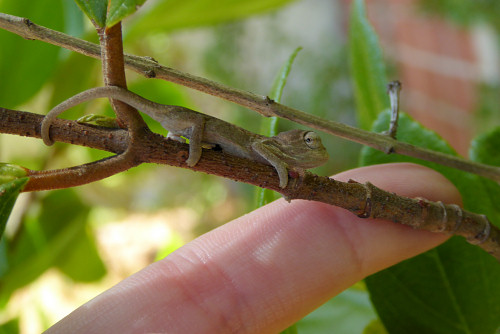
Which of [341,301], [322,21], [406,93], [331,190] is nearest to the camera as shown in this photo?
[331,190]

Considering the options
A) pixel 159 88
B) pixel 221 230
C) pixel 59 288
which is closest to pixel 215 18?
pixel 159 88

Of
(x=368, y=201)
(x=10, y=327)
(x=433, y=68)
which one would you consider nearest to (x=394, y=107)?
(x=368, y=201)

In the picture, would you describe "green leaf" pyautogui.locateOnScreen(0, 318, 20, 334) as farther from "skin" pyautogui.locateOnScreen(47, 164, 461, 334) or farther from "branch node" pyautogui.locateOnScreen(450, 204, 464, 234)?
"branch node" pyautogui.locateOnScreen(450, 204, 464, 234)

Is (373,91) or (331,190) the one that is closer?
(331,190)

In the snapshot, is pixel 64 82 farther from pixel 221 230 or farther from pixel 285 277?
pixel 285 277

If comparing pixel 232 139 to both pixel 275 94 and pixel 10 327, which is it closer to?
pixel 275 94
